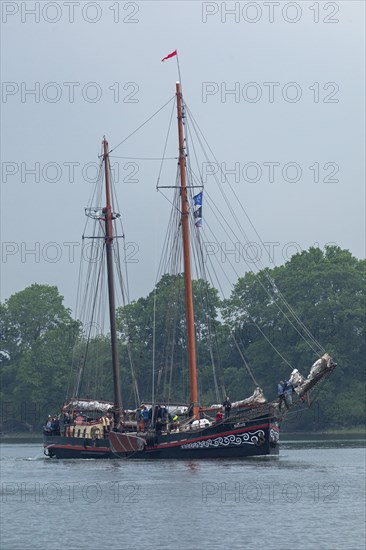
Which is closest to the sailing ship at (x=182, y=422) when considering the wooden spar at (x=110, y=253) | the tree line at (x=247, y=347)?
the wooden spar at (x=110, y=253)

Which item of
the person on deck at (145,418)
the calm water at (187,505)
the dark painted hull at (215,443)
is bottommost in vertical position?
the calm water at (187,505)

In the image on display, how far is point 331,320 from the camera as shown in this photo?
513ft

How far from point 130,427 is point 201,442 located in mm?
10704

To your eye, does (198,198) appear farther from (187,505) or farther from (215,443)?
(187,505)

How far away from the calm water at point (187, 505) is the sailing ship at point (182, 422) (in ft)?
4.67

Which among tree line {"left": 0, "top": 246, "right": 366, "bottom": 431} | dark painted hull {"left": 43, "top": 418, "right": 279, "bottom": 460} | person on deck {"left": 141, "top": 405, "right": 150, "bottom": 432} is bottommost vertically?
dark painted hull {"left": 43, "top": 418, "right": 279, "bottom": 460}

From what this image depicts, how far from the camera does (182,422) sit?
300ft

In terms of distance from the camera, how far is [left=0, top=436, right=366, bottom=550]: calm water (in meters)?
54.0

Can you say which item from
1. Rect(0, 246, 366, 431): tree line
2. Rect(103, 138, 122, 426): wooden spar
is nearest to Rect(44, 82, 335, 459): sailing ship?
Rect(103, 138, 122, 426): wooden spar

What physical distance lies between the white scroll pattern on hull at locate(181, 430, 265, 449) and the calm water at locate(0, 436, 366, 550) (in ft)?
3.87

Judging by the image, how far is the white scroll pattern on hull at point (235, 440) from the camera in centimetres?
8644

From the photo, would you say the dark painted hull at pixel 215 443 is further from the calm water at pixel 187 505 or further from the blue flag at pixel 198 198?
the blue flag at pixel 198 198

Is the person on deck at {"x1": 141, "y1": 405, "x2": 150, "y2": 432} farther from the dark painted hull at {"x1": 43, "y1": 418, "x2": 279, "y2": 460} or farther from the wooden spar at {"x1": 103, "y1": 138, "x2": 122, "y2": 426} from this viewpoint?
the wooden spar at {"x1": 103, "y1": 138, "x2": 122, "y2": 426}

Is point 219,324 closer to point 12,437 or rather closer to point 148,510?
point 12,437
